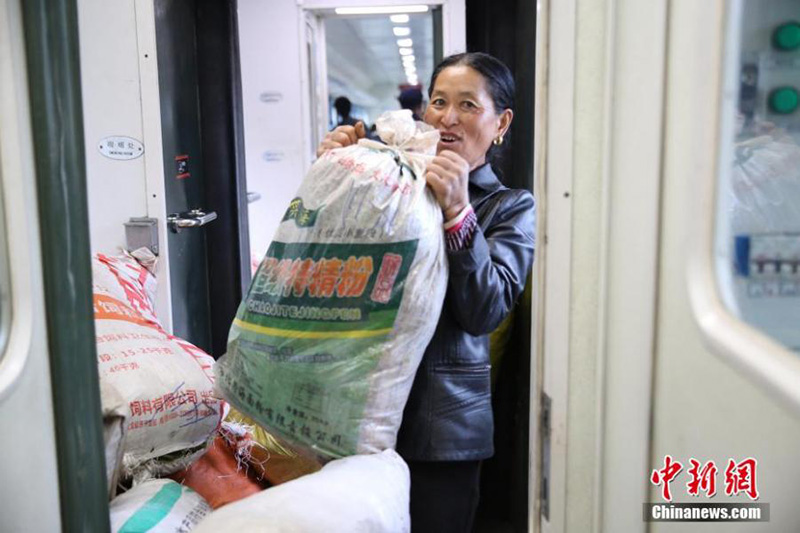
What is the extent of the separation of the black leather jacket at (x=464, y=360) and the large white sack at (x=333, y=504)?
21cm

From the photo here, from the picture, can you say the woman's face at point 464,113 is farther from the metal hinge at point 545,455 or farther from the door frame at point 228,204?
the door frame at point 228,204

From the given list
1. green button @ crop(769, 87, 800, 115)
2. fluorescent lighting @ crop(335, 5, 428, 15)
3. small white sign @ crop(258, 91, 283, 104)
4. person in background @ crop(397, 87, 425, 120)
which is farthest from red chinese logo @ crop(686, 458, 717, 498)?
person in background @ crop(397, 87, 425, 120)

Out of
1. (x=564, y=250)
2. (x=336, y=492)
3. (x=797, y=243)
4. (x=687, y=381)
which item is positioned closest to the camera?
(x=797, y=243)

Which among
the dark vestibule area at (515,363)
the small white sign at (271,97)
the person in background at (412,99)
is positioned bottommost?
the dark vestibule area at (515,363)

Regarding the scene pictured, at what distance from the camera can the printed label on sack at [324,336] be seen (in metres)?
1.33

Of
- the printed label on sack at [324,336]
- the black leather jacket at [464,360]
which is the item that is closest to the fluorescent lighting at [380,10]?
the black leather jacket at [464,360]

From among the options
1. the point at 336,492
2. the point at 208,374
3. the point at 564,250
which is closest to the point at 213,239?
the point at 208,374

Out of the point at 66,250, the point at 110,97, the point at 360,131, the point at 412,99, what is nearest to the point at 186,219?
the point at 110,97

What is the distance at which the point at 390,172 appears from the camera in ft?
4.56

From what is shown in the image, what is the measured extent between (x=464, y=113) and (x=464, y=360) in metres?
0.60

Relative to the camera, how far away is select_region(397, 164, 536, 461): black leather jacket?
56.2 inches

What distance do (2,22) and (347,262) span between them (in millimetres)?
710

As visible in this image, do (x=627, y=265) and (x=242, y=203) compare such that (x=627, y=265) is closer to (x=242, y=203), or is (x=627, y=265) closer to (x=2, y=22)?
(x=2, y=22)

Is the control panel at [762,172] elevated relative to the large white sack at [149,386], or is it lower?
elevated
